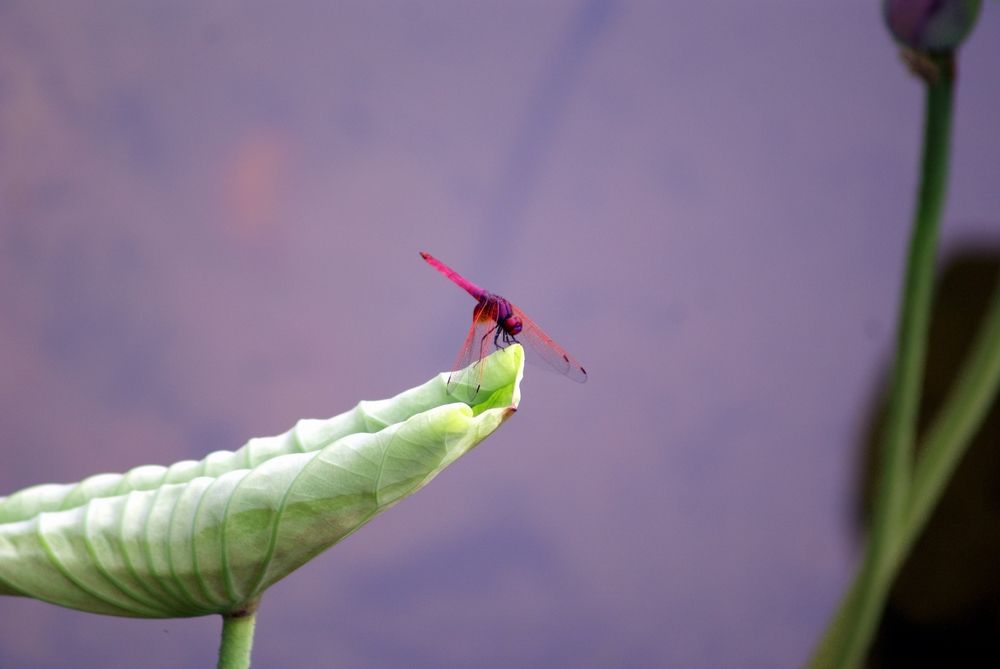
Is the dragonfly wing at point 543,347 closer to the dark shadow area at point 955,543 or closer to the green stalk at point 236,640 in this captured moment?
the green stalk at point 236,640

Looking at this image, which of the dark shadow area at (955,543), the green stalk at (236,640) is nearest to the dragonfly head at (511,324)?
the green stalk at (236,640)

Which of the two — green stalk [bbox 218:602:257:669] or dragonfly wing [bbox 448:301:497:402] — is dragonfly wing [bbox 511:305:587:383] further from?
green stalk [bbox 218:602:257:669]

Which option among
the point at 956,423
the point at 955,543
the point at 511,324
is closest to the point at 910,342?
the point at 956,423

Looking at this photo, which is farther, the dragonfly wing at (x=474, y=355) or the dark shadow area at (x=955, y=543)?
the dark shadow area at (x=955, y=543)

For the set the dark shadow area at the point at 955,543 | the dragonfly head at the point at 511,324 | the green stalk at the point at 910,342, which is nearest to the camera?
the green stalk at the point at 910,342

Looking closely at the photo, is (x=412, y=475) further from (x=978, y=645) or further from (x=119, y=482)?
(x=978, y=645)

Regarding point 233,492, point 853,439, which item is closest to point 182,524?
point 233,492

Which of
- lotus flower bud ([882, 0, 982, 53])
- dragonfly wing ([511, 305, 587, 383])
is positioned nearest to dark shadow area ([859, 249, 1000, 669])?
dragonfly wing ([511, 305, 587, 383])
